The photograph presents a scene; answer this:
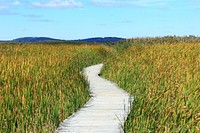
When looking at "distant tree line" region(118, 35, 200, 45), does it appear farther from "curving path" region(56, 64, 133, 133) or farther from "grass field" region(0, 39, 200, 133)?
"curving path" region(56, 64, 133, 133)

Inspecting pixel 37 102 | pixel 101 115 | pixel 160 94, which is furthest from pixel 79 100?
pixel 160 94

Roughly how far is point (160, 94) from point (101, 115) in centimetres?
201

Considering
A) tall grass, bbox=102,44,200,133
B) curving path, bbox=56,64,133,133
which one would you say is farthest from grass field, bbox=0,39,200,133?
curving path, bbox=56,64,133,133

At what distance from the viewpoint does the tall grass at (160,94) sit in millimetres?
6887

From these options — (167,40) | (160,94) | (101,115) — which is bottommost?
(101,115)

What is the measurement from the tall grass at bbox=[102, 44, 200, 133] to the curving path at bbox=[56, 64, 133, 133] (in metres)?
0.23

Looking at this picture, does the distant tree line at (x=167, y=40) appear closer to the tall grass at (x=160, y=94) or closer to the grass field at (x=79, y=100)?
the tall grass at (x=160, y=94)

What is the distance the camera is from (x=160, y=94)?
891 centimetres

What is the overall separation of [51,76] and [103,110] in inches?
107

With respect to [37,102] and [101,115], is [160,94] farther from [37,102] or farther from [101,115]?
[37,102]

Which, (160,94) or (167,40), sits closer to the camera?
(160,94)

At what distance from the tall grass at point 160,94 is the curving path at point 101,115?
0.74ft

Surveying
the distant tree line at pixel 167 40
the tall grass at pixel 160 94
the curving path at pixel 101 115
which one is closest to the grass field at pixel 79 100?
the tall grass at pixel 160 94

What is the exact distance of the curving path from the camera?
6367 millimetres
